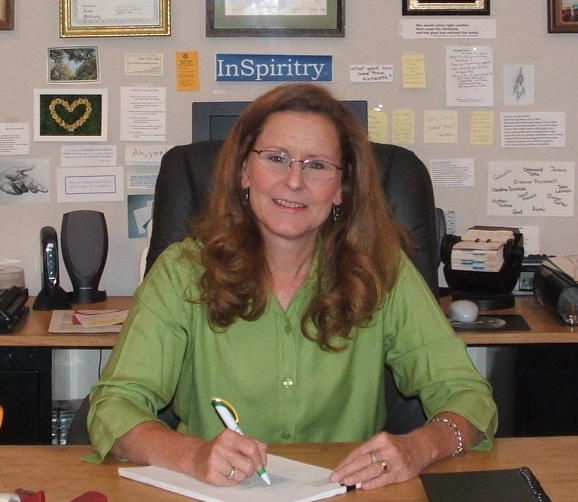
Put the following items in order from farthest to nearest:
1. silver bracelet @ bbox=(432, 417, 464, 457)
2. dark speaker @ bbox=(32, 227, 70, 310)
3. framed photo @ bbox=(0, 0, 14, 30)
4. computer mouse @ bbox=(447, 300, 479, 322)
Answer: framed photo @ bbox=(0, 0, 14, 30) < dark speaker @ bbox=(32, 227, 70, 310) < computer mouse @ bbox=(447, 300, 479, 322) < silver bracelet @ bbox=(432, 417, 464, 457)

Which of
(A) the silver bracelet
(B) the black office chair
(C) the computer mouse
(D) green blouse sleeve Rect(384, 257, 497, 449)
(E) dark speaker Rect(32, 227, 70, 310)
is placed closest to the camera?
(A) the silver bracelet

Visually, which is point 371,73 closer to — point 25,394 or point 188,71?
point 188,71

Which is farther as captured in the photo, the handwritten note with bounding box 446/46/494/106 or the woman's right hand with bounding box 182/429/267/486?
the handwritten note with bounding box 446/46/494/106

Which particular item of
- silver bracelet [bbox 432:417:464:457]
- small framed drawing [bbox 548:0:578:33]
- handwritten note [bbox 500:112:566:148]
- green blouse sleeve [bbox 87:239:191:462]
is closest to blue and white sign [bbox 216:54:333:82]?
handwritten note [bbox 500:112:566:148]

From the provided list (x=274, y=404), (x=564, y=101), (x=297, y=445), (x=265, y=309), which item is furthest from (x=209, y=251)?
(x=564, y=101)

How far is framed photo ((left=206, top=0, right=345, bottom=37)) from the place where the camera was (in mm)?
2879

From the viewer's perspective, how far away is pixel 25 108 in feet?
9.55

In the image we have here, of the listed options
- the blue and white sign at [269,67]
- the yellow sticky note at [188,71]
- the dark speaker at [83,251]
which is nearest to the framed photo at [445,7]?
the blue and white sign at [269,67]

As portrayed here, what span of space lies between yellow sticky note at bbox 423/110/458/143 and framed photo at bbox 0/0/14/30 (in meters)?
1.27

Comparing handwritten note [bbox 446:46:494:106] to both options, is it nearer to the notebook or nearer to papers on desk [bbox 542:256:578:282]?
papers on desk [bbox 542:256:578:282]

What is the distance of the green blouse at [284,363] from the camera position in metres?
1.64

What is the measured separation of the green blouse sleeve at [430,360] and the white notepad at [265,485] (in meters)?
0.34

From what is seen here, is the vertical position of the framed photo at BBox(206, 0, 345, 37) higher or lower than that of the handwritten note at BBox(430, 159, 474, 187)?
higher

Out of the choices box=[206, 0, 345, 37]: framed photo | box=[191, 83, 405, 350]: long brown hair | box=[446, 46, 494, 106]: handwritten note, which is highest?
box=[206, 0, 345, 37]: framed photo
